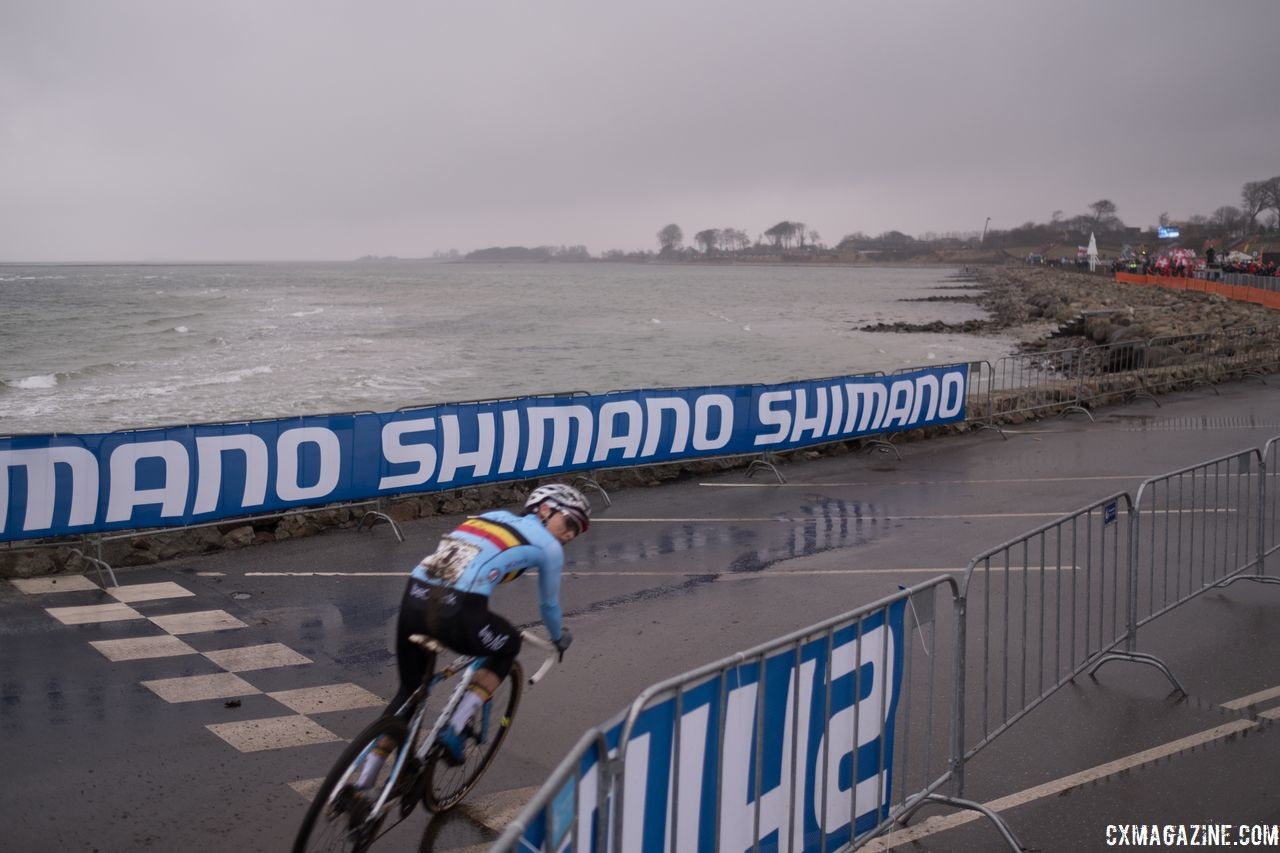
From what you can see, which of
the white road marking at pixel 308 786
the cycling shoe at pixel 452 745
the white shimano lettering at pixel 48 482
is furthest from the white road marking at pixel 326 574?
the cycling shoe at pixel 452 745

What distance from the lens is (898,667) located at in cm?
522

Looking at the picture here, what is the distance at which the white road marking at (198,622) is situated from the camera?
9.04 m

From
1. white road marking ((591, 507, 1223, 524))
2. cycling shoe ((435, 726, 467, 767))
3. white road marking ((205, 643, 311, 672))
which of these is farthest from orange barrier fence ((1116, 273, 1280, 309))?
cycling shoe ((435, 726, 467, 767))

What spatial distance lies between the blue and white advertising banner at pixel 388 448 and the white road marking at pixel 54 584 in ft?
1.51

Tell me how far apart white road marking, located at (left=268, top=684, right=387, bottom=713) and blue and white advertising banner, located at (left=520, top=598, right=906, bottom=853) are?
11.3 ft

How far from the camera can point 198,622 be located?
30.2 ft

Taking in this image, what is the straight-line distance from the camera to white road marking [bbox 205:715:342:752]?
268 inches

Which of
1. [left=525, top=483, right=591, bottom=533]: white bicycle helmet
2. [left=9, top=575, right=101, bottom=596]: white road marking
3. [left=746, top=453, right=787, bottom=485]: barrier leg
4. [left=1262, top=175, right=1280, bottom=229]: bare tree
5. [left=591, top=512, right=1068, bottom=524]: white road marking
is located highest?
[left=1262, top=175, right=1280, bottom=229]: bare tree

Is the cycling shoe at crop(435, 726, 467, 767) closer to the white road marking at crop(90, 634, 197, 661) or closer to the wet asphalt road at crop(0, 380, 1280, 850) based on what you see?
the wet asphalt road at crop(0, 380, 1280, 850)

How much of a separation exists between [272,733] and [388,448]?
5889mm

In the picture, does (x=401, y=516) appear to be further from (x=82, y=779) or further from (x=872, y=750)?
(x=872, y=750)

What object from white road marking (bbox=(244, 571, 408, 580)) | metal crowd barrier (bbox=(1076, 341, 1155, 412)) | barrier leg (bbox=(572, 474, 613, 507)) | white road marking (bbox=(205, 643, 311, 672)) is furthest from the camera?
metal crowd barrier (bbox=(1076, 341, 1155, 412))

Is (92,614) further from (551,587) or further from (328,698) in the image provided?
(551,587)

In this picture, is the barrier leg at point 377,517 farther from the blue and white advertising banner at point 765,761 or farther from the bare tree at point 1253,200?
the bare tree at point 1253,200
